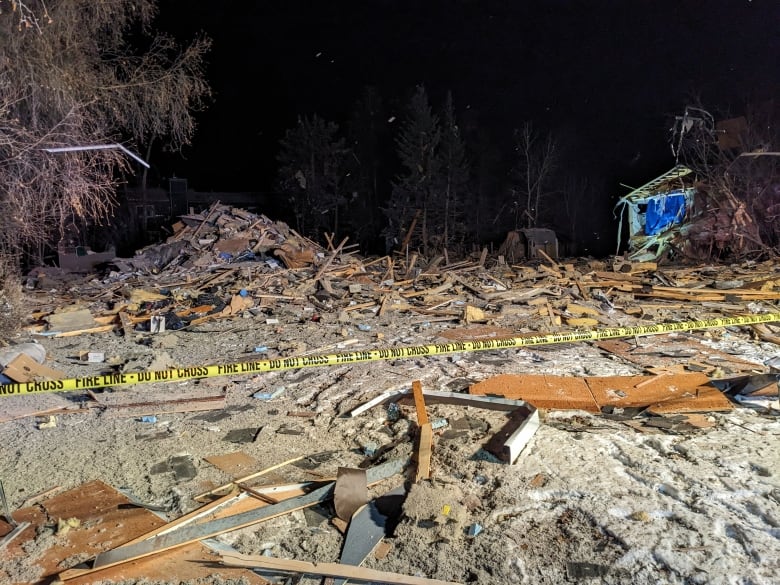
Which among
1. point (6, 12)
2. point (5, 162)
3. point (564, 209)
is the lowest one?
point (564, 209)

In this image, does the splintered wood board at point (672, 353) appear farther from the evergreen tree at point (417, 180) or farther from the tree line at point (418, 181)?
the evergreen tree at point (417, 180)

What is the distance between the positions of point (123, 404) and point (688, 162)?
24.0 meters

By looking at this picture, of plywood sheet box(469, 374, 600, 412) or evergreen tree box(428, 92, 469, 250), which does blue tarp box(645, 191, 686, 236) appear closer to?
evergreen tree box(428, 92, 469, 250)

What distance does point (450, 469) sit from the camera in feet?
14.5

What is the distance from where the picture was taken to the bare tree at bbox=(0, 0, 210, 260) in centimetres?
864

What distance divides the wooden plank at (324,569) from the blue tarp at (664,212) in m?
22.6

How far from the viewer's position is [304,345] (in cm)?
951

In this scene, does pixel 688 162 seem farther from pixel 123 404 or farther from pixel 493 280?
pixel 123 404

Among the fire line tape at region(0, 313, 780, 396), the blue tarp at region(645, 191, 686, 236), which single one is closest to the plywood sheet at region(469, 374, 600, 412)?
the fire line tape at region(0, 313, 780, 396)

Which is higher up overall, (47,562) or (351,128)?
(351,128)

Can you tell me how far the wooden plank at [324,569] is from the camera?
3.14 metres

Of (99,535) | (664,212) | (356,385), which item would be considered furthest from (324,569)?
(664,212)

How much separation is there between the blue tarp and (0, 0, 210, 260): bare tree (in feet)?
60.9

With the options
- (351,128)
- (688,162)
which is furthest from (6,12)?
(351,128)
